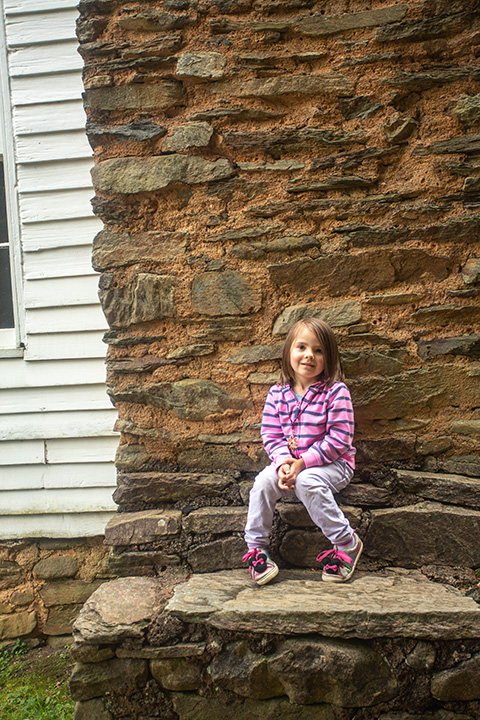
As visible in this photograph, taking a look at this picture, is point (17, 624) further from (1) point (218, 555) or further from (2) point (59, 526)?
(1) point (218, 555)

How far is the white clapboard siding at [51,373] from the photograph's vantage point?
382 centimetres

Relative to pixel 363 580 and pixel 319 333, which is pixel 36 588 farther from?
pixel 319 333

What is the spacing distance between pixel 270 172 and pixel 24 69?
2649 mm

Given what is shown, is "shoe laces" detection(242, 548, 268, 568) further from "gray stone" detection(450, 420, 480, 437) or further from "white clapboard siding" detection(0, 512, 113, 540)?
"white clapboard siding" detection(0, 512, 113, 540)

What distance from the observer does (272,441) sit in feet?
7.25

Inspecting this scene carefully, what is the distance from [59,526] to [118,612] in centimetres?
211

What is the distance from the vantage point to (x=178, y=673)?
1.88 meters

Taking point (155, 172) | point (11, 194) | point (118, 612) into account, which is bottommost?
point (118, 612)

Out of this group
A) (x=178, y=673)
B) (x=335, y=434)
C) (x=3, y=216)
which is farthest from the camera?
(x=3, y=216)

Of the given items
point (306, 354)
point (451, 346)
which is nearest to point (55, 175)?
point (306, 354)

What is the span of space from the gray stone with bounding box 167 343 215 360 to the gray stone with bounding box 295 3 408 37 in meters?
1.48

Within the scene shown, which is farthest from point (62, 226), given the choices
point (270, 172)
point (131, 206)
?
point (270, 172)

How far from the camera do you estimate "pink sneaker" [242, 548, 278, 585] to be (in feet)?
6.68

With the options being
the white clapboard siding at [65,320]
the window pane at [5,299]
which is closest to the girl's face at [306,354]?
the white clapboard siding at [65,320]
